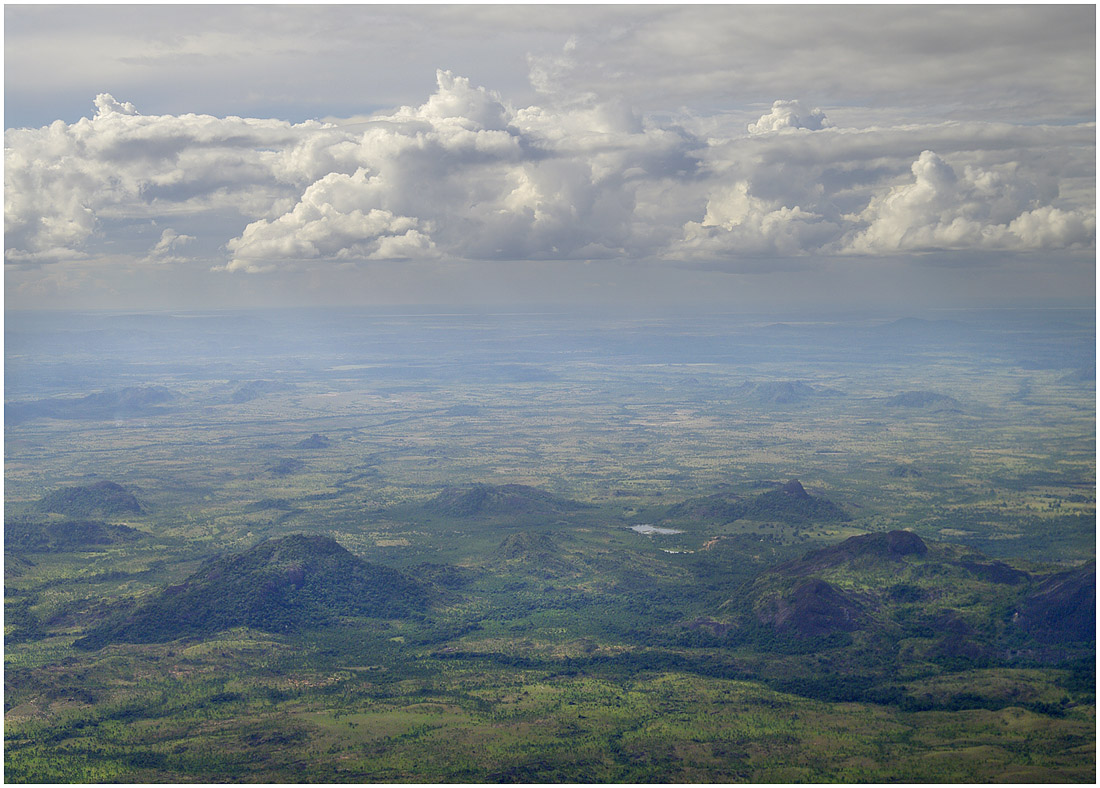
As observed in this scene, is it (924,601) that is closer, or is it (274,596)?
(924,601)

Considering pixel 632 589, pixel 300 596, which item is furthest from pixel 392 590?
pixel 632 589

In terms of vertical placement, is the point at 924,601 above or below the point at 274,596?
below

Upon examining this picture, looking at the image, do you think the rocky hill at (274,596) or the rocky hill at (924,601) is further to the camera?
the rocky hill at (274,596)

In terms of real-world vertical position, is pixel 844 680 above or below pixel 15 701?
Answer: below

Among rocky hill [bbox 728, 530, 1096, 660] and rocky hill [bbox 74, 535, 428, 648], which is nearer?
rocky hill [bbox 728, 530, 1096, 660]

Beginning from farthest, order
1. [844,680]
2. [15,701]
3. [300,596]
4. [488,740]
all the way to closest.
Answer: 1. [300,596]
2. [844,680]
3. [15,701]
4. [488,740]

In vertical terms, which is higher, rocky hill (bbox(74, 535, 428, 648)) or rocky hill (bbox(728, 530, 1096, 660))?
rocky hill (bbox(74, 535, 428, 648))

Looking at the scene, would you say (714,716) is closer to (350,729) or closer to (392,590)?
(350,729)

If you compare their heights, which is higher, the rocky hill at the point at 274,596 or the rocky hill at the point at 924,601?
the rocky hill at the point at 274,596
